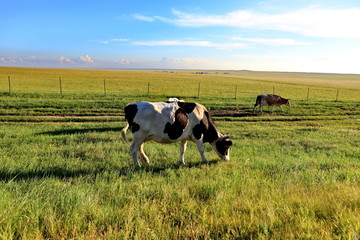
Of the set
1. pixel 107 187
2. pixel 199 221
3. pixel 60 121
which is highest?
pixel 199 221

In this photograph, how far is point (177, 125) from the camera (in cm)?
716

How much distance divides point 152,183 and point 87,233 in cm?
245

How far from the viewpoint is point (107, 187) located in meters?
4.21

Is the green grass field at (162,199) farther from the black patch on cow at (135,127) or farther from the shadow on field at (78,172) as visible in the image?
the black patch on cow at (135,127)

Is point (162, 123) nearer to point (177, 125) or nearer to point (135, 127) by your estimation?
point (177, 125)

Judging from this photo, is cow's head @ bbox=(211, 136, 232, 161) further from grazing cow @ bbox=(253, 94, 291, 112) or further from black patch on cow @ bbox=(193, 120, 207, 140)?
grazing cow @ bbox=(253, 94, 291, 112)

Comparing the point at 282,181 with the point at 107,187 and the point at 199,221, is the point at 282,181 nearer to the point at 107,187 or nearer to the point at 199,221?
the point at 199,221

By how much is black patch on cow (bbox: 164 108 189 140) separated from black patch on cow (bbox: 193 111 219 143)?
50 cm

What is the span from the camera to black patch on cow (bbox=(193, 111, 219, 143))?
300 inches

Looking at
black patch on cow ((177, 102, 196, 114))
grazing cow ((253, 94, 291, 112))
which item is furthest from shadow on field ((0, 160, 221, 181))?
grazing cow ((253, 94, 291, 112))

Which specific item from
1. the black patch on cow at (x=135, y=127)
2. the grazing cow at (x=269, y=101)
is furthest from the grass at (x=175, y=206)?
the grazing cow at (x=269, y=101)

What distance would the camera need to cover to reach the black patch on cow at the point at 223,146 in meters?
7.73

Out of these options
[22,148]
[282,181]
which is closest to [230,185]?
[282,181]

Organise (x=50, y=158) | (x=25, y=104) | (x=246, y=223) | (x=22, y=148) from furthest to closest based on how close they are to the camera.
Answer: (x=25, y=104) < (x=22, y=148) < (x=50, y=158) < (x=246, y=223)
